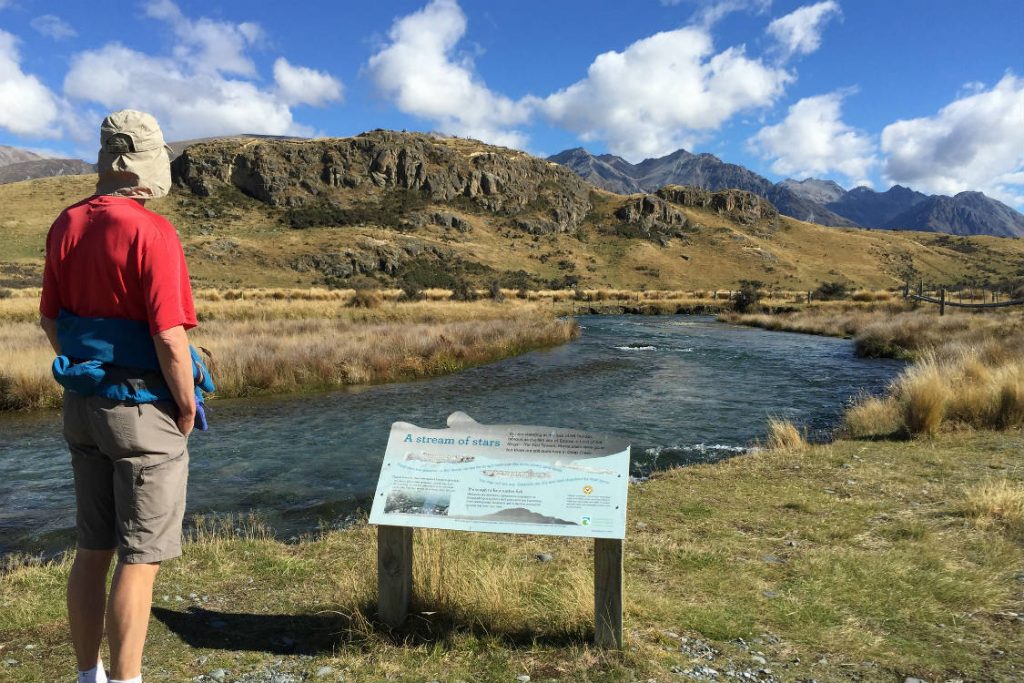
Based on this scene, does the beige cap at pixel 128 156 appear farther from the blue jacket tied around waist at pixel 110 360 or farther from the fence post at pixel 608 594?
the fence post at pixel 608 594

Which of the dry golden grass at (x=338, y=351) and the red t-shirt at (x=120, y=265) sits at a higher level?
the red t-shirt at (x=120, y=265)

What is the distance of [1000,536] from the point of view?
18.8 feet

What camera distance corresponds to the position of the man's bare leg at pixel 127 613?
2889 millimetres

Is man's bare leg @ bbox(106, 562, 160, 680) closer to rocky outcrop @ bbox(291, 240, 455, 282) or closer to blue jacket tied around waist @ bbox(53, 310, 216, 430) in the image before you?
blue jacket tied around waist @ bbox(53, 310, 216, 430)

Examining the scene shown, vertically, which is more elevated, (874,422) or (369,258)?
(369,258)

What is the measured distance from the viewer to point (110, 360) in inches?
111

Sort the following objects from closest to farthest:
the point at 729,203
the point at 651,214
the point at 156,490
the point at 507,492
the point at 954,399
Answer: the point at 156,490 < the point at 507,492 < the point at 954,399 < the point at 651,214 < the point at 729,203

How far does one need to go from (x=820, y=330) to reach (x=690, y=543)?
3398 cm

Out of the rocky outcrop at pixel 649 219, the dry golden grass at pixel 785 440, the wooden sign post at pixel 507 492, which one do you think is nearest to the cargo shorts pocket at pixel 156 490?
the wooden sign post at pixel 507 492

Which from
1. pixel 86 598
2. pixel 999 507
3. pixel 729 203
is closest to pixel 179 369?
pixel 86 598

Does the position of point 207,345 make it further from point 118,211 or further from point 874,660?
point 874,660

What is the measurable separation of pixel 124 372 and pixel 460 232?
4245 inches

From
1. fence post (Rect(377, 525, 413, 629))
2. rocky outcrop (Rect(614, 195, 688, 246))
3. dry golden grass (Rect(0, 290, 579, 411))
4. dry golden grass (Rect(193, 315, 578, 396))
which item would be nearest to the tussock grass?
fence post (Rect(377, 525, 413, 629))

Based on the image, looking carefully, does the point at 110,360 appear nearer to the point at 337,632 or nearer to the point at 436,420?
the point at 337,632
